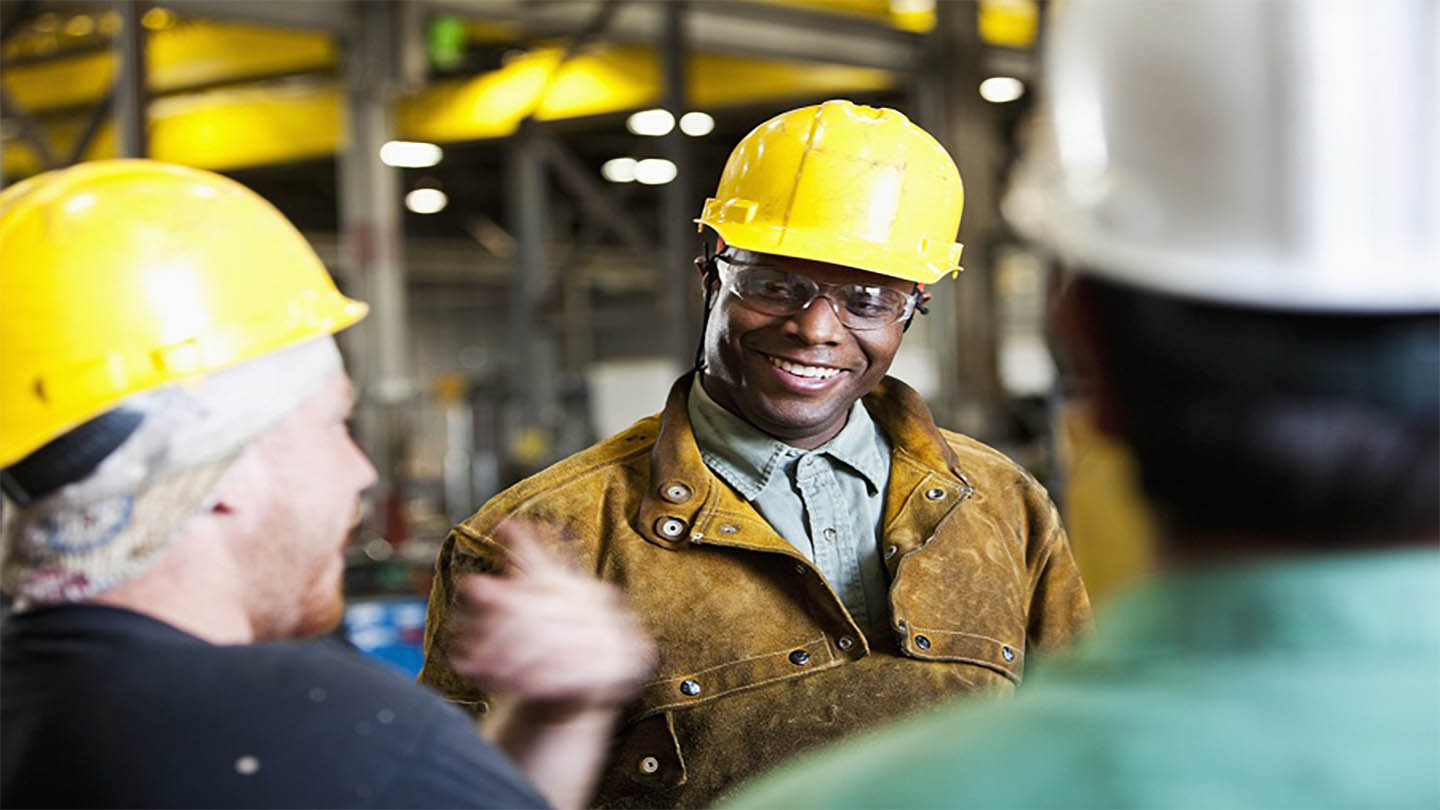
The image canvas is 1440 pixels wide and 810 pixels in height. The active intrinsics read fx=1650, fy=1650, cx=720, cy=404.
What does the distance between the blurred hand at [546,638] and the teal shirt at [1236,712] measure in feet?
2.67

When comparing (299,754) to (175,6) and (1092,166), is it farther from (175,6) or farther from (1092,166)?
(175,6)

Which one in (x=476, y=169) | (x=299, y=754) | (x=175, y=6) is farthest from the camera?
(x=476, y=169)

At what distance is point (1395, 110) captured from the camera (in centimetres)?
111

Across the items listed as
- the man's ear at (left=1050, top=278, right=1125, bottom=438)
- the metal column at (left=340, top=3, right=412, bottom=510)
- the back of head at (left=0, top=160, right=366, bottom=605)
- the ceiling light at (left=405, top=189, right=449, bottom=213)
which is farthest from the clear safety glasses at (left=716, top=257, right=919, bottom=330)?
the ceiling light at (left=405, top=189, right=449, bottom=213)

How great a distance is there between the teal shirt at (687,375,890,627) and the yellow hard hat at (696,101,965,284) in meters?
0.32

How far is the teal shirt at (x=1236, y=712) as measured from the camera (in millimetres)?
1007

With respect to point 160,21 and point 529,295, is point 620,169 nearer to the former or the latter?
point 529,295

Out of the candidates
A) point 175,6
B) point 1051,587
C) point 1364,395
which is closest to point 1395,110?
point 1364,395

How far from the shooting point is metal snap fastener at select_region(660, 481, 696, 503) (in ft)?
9.07

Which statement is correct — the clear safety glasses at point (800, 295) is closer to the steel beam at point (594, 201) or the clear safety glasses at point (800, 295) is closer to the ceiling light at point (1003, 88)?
the steel beam at point (594, 201)

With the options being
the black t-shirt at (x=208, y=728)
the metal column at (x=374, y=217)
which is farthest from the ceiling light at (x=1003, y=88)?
the black t-shirt at (x=208, y=728)

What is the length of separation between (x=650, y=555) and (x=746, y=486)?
0.22 meters

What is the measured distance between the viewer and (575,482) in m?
2.82

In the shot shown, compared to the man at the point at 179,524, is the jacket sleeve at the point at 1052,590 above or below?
below
